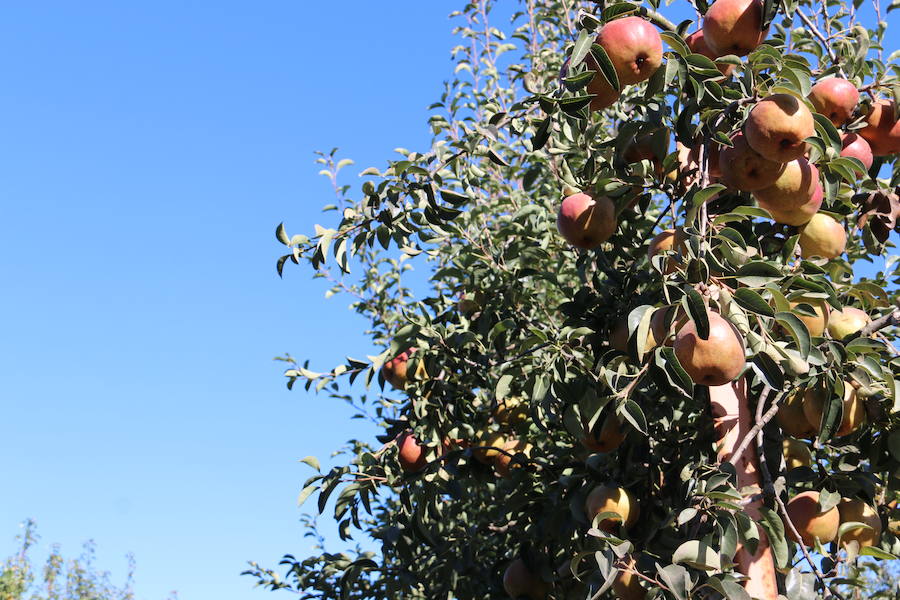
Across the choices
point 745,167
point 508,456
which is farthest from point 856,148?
point 508,456

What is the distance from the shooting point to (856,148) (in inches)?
110

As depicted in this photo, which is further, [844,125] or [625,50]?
[844,125]

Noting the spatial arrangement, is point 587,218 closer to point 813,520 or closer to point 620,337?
point 620,337

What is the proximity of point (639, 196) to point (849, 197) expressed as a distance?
70cm

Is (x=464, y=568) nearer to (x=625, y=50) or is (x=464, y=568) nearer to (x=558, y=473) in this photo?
(x=558, y=473)

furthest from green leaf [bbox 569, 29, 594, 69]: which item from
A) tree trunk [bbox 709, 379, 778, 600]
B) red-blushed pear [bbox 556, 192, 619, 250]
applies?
tree trunk [bbox 709, 379, 778, 600]

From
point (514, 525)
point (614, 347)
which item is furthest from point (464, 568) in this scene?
point (614, 347)

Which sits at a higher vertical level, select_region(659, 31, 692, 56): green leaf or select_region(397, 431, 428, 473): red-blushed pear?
select_region(659, 31, 692, 56): green leaf

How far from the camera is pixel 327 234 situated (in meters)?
2.71

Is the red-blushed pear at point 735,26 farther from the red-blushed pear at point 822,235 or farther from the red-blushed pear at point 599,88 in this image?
the red-blushed pear at point 822,235

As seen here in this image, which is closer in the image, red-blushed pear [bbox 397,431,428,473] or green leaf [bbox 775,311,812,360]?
green leaf [bbox 775,311,812,360]

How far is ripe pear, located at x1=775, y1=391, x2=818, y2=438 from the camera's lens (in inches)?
102

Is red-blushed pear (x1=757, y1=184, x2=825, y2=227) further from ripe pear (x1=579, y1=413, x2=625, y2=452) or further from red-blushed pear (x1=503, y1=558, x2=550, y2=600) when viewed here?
red-blushed pear (x1=503, y1=558, x2=550, y2=600)

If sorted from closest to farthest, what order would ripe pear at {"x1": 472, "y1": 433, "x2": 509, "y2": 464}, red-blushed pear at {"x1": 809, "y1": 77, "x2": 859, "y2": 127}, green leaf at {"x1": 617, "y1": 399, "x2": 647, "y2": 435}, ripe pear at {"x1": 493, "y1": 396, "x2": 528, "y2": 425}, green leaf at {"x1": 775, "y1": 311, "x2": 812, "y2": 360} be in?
1. green leaf at {"x1": 775, "y1": 311, "x2": 812, "y2": 360}
2. green leaf at {"x1": 617, "y1": 399, "x2": 647, "y2": 435}
3. red-blushed pear at {"x1": 809, "y1": 77, "x2": 859, "y2": 127}
4. ripe pear at {"x1": 472, "y1": 433, "x2": 509, "y2": 464}
5. ripe pear at {"x1": 493, "y1": 396, "x2": 528, "y2": 425}
